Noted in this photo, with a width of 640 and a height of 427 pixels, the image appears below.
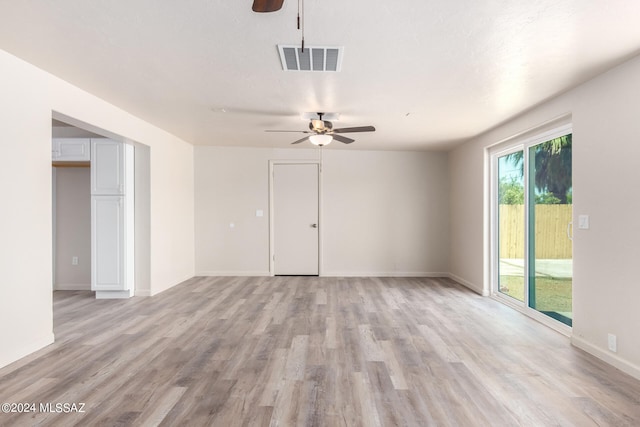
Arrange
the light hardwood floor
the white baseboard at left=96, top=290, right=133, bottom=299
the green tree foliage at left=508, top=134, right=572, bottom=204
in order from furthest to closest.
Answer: the white baseboard at left=96, top=290, right=133, bottom=299, the green tree foliage at left=508, top=134, right=572, bottom=204, the light hardwood floor

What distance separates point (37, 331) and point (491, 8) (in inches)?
167

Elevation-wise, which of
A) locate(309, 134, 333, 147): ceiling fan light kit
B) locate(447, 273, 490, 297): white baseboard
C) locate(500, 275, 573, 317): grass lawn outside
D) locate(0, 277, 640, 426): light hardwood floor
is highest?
locate(309, 134, 333, 147): ceiling fan light kit

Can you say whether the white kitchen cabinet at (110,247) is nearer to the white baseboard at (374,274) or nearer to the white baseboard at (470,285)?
the white baseboard at (374,274)

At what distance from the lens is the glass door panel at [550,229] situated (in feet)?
11.4

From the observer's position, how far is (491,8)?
2.00 metres

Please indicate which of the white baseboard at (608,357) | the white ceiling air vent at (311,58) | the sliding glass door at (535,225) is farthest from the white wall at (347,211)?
the white ceiling air vent at (311,58)

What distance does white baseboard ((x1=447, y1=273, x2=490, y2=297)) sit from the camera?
503 cm

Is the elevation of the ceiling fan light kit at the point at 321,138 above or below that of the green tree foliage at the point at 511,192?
above

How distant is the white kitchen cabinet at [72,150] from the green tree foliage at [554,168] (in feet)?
19.0

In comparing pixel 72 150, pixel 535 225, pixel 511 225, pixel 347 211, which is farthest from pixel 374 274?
pixel 72 150

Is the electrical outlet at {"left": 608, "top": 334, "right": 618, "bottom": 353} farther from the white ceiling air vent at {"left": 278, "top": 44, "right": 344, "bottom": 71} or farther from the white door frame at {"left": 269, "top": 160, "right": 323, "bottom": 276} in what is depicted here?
the white door frame at {"left": 269, "top": 160, "right": 323, "bottom": 276}

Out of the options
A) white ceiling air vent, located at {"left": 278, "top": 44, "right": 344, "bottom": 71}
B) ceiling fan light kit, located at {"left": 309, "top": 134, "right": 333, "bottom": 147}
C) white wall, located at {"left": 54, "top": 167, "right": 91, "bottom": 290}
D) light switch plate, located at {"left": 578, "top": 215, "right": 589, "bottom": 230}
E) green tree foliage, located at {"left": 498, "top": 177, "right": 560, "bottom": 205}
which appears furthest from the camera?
white wall, located at {"left": 54, "top": 167, "right": 91, "bottom": 290}

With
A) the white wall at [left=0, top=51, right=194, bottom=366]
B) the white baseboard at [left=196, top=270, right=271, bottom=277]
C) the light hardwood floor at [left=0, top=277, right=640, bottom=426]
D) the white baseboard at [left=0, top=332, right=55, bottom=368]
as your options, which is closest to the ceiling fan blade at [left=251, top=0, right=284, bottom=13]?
the light hardwood floor at [left=0, top=277, right=640, bottom=426]

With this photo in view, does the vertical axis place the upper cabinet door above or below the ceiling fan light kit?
below
